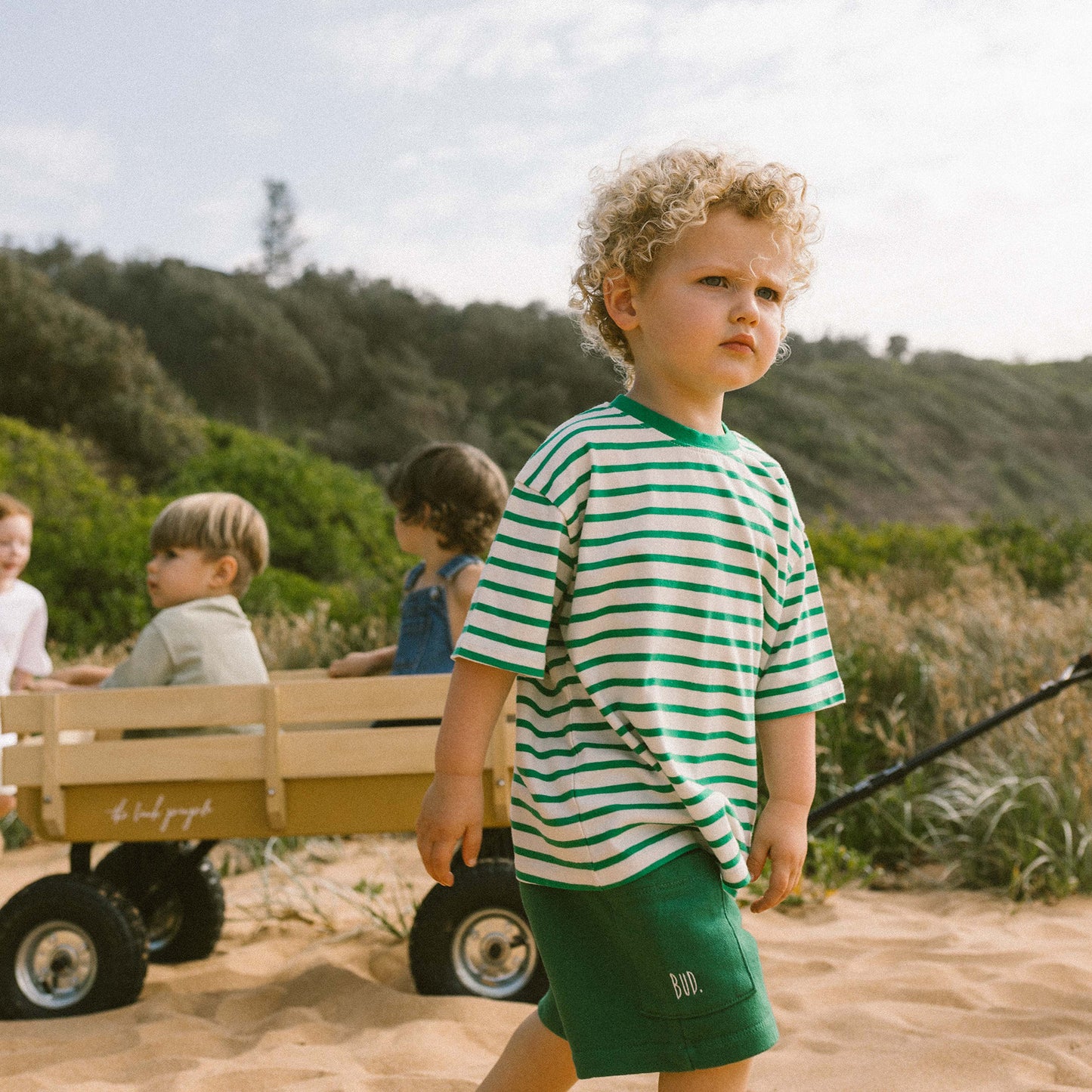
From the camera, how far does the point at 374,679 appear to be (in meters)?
3.09

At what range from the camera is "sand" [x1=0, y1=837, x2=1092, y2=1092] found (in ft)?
8.61

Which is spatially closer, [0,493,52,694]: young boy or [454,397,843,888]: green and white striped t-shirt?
[454,397,843,888]: green and white striped t-shirt

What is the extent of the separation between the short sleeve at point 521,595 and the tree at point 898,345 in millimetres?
34824

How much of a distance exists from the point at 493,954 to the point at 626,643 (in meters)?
1.84

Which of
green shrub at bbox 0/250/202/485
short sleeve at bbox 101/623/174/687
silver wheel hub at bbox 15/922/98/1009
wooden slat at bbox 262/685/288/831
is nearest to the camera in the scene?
wooden slat at bbox 262/685/288/831

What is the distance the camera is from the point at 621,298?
72.7 inches

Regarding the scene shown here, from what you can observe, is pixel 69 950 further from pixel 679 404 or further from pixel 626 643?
pixel 679 404

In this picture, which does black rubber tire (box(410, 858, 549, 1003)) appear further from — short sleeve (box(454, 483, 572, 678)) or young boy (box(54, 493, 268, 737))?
short sleeve (box(454, 483, 572, 678))

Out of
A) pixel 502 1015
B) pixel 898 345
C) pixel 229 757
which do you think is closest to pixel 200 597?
pixel 229 757

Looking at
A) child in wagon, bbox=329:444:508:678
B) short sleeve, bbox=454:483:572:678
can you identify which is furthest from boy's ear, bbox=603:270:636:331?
child in wagon, bbox=329:444:508:678

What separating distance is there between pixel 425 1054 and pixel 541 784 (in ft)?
4.76

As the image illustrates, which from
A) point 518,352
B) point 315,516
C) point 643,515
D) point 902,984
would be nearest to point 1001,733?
point 902,984

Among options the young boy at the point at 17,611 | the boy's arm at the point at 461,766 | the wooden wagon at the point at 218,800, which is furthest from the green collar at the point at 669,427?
the young boy at the point at 17,611

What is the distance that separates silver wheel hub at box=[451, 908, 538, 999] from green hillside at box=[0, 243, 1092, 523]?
58.5ft
